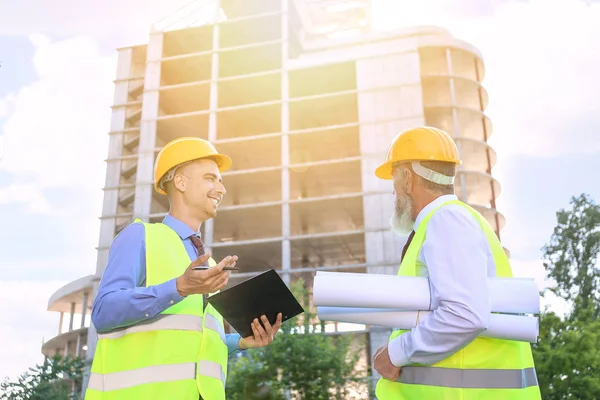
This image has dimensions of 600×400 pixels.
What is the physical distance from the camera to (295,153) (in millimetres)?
46000

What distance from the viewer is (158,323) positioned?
2986mm

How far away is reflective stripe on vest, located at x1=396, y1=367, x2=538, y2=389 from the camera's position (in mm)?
2535

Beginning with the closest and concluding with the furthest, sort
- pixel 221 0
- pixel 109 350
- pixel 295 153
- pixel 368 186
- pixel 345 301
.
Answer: pixel 345 301 → pixel 109 350 → pixel 368 186 → pixel 295 153 → pixel 221 0

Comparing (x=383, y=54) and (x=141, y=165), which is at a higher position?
(x=383, y=54)

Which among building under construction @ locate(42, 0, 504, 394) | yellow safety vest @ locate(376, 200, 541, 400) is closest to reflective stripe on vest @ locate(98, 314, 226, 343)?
yellow safety vest @ locate(376, 200, 541, 400)

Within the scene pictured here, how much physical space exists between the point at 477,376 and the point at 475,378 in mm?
12

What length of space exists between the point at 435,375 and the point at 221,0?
5217cm

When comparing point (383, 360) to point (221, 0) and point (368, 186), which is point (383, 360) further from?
point (221, 0)

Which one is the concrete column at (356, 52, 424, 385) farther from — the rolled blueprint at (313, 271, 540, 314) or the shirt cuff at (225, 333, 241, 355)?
the rolled blueprint at (313, 271, 540, 314)

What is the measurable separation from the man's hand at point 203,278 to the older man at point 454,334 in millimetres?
788

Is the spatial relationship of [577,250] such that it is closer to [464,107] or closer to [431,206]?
[464,107]

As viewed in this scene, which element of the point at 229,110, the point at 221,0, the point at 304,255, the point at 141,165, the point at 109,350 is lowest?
the point at 109,350

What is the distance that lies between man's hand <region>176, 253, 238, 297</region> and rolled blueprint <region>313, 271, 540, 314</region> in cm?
41

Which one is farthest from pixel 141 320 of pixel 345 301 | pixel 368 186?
pixel 368 186
